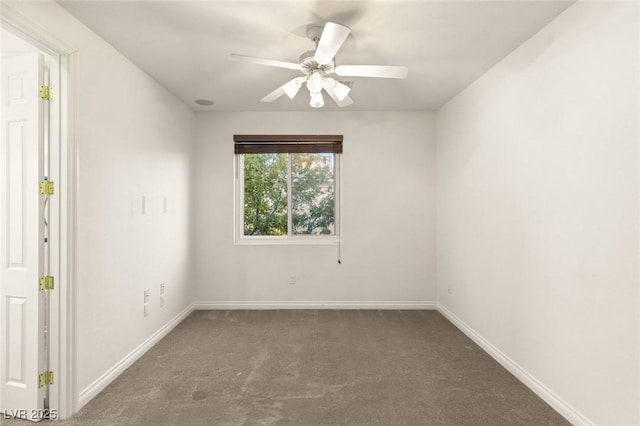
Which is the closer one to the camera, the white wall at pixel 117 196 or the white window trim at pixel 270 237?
the white wall at pixel 117 196

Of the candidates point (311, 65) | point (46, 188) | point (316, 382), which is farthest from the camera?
point (316, 382)

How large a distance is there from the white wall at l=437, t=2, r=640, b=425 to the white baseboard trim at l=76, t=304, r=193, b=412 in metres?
3.11

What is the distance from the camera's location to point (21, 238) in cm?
208

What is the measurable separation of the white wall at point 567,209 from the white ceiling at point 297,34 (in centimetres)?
27

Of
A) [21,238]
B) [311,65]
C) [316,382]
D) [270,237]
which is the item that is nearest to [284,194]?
[270,237]

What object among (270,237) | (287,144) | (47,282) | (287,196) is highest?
(287,144)

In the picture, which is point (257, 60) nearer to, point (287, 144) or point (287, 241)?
point (287, 144)

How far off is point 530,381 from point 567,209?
128 cm

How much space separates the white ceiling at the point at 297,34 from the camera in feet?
6.78

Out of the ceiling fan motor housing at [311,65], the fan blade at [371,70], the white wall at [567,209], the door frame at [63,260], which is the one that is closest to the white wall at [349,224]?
A: the white wall at [567,209]

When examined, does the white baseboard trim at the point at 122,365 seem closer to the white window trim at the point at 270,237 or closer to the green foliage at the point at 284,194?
the white window trim at the point at 270,237

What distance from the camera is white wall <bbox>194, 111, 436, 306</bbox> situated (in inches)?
171

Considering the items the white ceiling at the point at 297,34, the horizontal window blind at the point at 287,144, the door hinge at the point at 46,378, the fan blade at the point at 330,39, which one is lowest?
the door hinge at the point at 46,378

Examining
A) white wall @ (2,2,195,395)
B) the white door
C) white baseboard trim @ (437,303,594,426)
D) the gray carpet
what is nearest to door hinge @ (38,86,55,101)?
the white door
